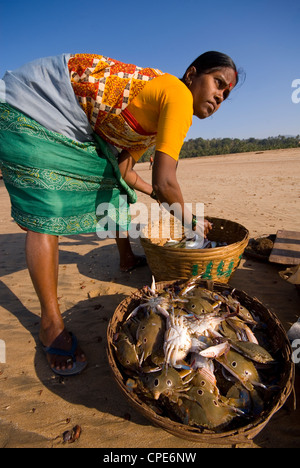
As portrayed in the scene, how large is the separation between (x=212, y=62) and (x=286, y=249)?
2309 mm

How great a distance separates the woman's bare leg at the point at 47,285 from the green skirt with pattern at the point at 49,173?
96 millimetres

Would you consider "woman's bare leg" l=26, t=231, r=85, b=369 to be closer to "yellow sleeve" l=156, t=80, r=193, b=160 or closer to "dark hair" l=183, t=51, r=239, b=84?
"yellow sleeve" l=156, t=80, r=193, b=160

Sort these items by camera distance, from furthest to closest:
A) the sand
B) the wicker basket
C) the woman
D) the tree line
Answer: the tree line → the wicker basket → the woman → the sand

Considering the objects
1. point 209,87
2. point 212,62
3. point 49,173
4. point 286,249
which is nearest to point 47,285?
point 49,173

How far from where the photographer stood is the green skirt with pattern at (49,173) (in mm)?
1729

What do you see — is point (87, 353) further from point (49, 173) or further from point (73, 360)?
point (49, 173)

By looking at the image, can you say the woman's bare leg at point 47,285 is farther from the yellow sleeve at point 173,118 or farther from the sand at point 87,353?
the yellow sleeve at point 173,118

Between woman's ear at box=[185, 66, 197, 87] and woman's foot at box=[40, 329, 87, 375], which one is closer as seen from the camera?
woman's ear at box=[185, 66, 197, 87]

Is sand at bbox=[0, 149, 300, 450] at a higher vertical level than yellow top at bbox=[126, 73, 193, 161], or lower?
lower

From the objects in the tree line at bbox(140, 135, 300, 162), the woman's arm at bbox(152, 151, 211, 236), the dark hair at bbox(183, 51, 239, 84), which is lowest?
the woman's arm at bbox(152, 151, 211, 236)

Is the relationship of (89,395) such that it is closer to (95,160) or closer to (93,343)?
(93,343)

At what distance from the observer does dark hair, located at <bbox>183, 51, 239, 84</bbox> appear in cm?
169

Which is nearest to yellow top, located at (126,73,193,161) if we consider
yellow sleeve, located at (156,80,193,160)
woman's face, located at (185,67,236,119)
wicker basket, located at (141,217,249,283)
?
yellow sleeve, located at (156,80,193,160)

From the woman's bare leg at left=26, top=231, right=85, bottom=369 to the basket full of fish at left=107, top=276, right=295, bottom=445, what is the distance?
1.54ft
